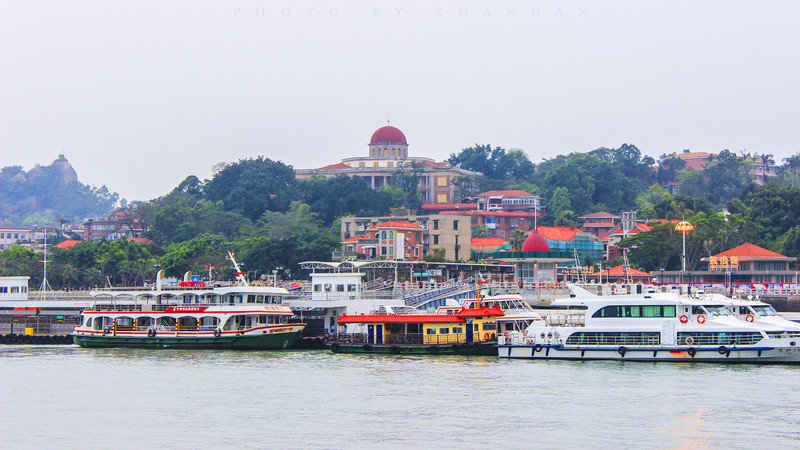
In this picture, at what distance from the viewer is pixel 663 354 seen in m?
56.9

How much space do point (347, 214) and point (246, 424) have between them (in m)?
114

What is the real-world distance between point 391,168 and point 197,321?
106m

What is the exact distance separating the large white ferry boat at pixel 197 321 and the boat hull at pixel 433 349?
24.2 feet

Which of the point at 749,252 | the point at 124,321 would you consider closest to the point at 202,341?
the point at 124,321

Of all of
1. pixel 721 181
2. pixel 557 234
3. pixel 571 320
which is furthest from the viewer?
pixel 721 181

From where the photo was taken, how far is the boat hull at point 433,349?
2443 inches

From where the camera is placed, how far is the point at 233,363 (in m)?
60.3

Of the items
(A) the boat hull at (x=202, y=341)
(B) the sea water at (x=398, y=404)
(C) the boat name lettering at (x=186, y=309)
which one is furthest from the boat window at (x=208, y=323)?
(B) the sea water at (x=398, y=404)

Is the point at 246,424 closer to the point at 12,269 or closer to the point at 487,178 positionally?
the point at 12,269

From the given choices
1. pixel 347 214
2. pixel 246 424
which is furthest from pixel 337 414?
pixel 347 214

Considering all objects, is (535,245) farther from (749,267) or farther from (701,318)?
(701,318)

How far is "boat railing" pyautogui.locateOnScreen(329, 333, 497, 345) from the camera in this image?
63.2 m

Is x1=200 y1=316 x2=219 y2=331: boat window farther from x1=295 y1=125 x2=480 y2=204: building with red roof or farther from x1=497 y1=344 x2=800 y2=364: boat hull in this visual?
x1=295 y1=125 x2=480 y2=204: building with red roof

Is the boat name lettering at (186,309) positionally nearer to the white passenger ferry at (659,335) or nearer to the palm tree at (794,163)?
the white passenger ferry at (659,335)
